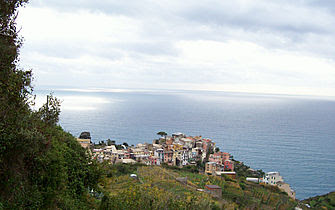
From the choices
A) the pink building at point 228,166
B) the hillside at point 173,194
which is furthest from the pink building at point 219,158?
the hillside at point 173,194

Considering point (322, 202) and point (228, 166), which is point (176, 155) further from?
point (322, 202)

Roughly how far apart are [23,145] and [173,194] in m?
11.7

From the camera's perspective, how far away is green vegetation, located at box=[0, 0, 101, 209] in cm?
625

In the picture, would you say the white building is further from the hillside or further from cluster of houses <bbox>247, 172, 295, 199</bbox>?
the hillside

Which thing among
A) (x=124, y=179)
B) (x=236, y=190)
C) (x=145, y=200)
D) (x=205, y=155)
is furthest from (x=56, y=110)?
(x=205, y=155)

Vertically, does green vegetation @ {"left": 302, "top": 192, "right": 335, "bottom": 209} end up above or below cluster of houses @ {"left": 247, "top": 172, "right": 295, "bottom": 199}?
below

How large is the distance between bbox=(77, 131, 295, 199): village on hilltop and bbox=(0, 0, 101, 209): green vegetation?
22.0 meters

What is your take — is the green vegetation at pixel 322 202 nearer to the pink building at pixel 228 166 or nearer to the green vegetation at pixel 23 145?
the pink building at pixel 228 166

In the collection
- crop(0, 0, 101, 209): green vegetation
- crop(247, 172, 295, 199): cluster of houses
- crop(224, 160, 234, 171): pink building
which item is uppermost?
crop(0, 0, 101, 209): green vegetation

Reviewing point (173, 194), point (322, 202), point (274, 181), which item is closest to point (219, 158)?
point (274, 181)

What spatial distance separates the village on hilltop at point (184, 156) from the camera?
3152cm

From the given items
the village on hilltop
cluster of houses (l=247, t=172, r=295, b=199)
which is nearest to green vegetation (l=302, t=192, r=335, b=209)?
the village on hilltop

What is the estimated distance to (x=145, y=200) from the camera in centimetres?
1009

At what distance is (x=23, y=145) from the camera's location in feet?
20.6
